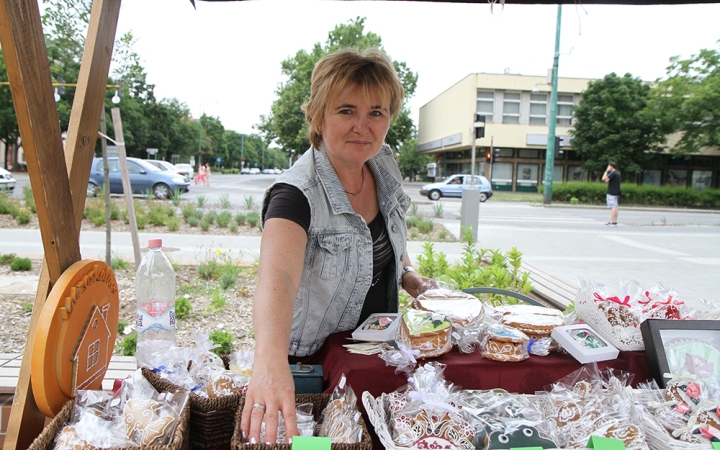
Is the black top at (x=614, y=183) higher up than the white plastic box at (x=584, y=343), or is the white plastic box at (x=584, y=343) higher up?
the black top at (x=614, y=183)

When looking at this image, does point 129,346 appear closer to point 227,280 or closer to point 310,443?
point 227,280

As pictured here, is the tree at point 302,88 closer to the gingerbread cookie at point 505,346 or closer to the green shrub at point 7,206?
the green shrub at point 7,206

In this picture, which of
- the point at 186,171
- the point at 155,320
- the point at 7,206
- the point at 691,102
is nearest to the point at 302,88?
the point at 186,171

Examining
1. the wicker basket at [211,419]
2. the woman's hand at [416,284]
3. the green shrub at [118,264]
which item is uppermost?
the woman's hand at [416,284]

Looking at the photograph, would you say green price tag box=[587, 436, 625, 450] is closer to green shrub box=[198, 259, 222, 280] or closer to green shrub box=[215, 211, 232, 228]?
green shrub box=[198, 259, 222, 280]

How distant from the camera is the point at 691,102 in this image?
1111 inches

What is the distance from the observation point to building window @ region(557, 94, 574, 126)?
38625mm

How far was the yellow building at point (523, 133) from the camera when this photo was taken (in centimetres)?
3684

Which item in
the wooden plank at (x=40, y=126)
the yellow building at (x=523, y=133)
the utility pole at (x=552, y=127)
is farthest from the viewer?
the yellow building at (x=523, y=133)

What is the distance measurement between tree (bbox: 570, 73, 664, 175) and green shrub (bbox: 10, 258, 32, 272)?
35.7 m

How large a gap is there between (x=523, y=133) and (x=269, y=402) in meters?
38.9

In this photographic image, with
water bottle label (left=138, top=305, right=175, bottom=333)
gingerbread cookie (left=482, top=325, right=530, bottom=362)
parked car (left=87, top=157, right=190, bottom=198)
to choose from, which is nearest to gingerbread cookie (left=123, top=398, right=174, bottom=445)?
water bottle label (left=138, top=305, right=175, bottom=333)

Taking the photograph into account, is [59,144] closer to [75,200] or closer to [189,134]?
[75,200]

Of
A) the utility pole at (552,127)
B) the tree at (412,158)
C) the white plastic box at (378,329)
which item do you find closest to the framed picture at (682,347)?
the white plastic box at (378,329)
